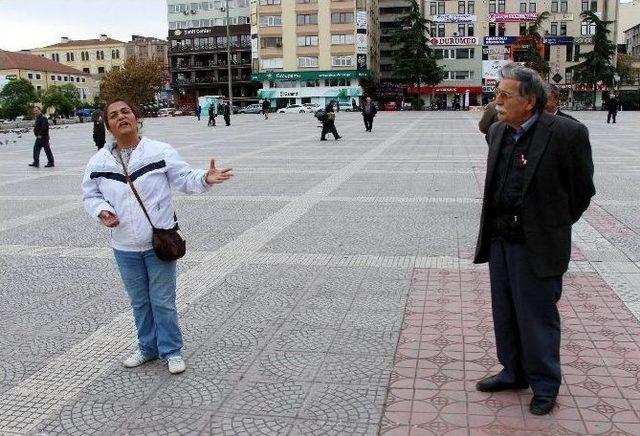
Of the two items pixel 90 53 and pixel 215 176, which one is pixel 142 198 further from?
pixel 90 53

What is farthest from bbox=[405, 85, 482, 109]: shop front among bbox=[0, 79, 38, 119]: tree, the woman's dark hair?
the woman's dark hair

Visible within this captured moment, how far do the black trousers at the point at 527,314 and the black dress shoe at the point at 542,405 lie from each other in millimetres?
25

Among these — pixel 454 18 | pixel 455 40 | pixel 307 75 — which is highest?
pixel 454 18

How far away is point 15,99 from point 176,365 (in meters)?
77.6

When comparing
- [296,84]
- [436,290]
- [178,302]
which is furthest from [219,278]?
[296,84]

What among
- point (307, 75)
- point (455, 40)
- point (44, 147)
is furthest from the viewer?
point (307, 75)

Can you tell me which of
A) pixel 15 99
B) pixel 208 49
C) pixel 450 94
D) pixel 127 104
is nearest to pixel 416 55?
pixel 450 94

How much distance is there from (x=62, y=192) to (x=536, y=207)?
35.2ft

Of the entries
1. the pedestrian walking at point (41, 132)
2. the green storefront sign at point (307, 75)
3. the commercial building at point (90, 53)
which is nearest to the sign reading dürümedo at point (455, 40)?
the green storefront sign at point (307, 75)

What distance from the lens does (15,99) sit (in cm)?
7338

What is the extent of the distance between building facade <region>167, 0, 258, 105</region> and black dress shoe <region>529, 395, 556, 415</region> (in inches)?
3511

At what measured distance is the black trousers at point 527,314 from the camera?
340 centimetres

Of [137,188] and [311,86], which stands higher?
[311,86]

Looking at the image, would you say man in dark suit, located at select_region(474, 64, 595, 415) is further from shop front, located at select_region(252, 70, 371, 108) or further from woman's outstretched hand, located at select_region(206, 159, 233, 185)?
shop front, located at select_region(252, 70, 371, 108)
